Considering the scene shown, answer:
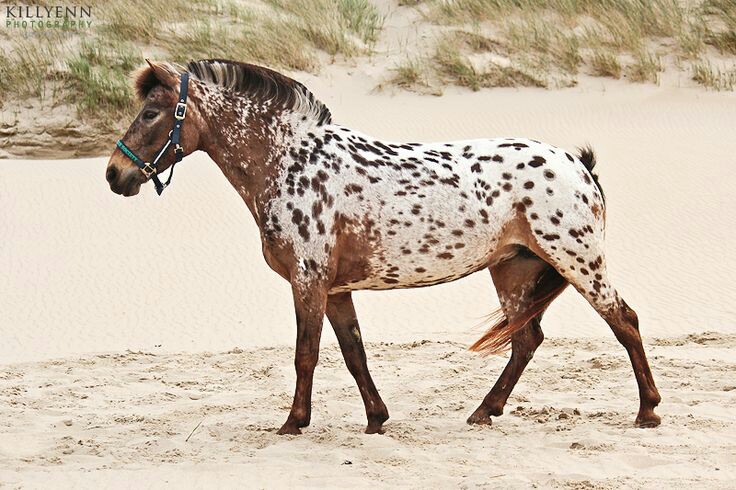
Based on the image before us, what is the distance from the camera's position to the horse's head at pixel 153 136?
19.1 ft

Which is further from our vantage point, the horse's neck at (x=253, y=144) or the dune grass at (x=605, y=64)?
the dune grass at (x=605, y=64)

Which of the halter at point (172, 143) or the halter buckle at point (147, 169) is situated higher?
the halter at point (172, 143)

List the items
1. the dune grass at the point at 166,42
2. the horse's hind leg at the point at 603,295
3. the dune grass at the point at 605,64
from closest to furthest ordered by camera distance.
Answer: the horse's hind leg at the point at 603,295 < the dune grass at the point at 166,42 < the dune grass at the point at 605,64

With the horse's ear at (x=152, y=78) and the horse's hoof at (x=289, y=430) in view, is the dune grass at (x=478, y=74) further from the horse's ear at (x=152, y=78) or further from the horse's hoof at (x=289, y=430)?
the horse's hoof at (x=289, y=430)

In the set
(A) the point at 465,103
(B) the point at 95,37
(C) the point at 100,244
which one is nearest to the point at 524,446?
(C) the point at 100,244

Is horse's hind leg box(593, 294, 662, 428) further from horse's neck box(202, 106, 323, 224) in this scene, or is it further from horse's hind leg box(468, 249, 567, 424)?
horse's neck box(202, 106, 323, 224)

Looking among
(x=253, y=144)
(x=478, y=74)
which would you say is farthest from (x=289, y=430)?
(x=478, y=74)

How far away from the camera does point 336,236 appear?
5.79 metres

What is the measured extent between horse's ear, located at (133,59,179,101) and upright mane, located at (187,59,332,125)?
0.17 metres

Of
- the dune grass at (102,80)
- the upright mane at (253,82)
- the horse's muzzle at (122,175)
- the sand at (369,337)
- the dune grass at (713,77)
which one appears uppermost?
the upright mane at (253,82)

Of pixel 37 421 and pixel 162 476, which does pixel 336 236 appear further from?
pixel 37 421

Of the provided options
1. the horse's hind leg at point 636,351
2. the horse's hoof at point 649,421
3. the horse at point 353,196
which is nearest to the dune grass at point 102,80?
the horse at point 353,196

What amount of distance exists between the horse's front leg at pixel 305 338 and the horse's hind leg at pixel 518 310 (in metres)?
0.97

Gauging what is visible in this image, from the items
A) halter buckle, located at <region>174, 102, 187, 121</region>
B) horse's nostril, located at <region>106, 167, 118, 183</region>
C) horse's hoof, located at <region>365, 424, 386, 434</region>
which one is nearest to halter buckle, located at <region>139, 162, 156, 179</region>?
horse's nostril, located at <region>106, 167, 118, 183</region>
